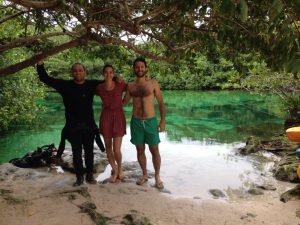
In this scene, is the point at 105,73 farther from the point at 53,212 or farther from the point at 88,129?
the point at 53,212

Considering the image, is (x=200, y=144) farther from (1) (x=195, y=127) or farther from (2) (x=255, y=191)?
(2) (x=255, y=191)

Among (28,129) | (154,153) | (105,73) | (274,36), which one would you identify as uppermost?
(274,36)

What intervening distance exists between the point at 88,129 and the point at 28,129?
966cm

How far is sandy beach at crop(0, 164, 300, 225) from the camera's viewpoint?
3.96 metres

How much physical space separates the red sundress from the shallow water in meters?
1.23

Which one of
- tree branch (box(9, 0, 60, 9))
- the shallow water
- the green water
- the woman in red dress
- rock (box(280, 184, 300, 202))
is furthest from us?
the green water

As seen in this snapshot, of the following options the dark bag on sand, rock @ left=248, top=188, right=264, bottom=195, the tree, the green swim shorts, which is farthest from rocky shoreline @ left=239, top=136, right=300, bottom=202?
the dark bag on sand

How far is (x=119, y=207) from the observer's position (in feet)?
14.2

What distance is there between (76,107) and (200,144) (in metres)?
6.07

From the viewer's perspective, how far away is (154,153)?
505 cm

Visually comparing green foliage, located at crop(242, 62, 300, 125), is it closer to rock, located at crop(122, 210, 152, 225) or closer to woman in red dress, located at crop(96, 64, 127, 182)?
woman in red dress, located at crop(96, 64, 127, 182)

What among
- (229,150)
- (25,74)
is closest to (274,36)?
(229,150)

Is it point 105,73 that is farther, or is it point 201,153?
point 201,153

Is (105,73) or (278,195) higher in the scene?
(105,73)
